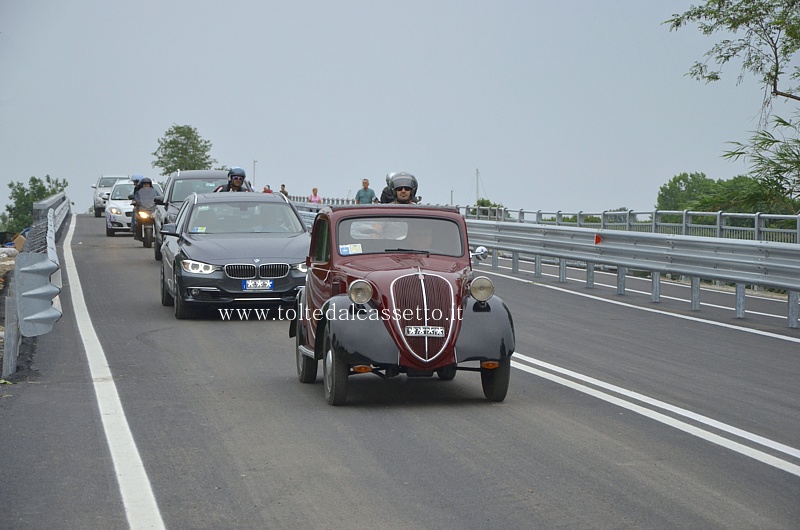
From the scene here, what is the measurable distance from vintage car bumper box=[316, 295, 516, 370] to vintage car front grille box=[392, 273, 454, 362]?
0.26ft

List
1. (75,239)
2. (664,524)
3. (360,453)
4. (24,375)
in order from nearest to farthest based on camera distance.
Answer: (664,524) < (360,453) < (24,375) < (75,239)

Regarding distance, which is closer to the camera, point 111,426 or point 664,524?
point 664,524

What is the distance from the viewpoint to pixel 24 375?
10734mm

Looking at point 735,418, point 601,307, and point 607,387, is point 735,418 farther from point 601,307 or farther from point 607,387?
point 601,307

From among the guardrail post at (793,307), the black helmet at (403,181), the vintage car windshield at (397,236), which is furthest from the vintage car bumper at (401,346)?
the guardrail post at (793,307)

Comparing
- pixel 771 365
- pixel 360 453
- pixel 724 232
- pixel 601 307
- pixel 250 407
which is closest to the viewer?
pixel 360 453

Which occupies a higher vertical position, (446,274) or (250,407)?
(446,274)

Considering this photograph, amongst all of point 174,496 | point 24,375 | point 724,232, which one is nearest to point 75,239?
point 724,232

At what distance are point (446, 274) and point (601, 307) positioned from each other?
873 centimetres

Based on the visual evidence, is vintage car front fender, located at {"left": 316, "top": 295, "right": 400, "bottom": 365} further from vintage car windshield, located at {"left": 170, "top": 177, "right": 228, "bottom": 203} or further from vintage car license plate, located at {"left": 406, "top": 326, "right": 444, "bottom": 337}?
vintage car windshield, located at {"left": 170, "top": 177, "right": 228, "bottom": 203}

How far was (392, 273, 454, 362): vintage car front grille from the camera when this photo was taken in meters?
8.96

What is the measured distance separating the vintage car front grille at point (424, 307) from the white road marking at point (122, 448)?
2.12 m

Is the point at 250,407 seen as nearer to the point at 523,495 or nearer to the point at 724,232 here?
the point at 523,495

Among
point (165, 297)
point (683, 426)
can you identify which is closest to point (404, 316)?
point (683, 426)
